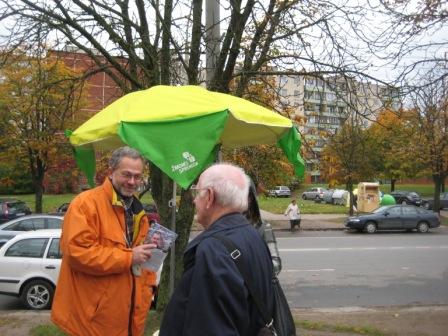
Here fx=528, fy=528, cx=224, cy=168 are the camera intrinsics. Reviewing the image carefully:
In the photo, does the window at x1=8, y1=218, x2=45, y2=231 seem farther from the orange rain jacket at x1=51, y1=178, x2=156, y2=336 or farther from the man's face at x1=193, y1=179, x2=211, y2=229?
the man's face at x1=193, y1=179, x2=211, y2=229

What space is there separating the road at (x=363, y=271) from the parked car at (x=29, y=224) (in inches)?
265

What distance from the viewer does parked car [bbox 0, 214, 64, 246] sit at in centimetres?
1468

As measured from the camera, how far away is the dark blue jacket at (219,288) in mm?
2061

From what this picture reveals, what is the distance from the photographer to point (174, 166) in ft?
11.2

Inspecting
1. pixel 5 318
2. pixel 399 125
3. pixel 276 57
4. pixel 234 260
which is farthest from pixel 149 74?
pixel 399 125

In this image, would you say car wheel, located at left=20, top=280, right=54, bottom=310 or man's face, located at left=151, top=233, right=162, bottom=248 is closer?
man's face, located at left=151, top=233, right=162, bottom=248

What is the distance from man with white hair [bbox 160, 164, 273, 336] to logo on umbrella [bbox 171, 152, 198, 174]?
38.5 inches

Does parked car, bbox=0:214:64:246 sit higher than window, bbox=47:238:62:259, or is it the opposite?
window, bbox=47:238:62:259

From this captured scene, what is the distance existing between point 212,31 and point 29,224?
10.7 m

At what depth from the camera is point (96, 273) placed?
10.6 feet

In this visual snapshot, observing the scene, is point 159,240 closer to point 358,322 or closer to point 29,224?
point 358,322

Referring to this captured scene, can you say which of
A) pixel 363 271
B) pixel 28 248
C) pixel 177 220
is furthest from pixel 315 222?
pixel 177 220

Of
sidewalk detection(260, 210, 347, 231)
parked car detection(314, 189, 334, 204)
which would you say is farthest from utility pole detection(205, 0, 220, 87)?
parked car detection(314, 189, 334, 204)

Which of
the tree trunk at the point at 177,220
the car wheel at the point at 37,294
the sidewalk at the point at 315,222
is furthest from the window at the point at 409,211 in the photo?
the tree trunk at the point at 177,220
